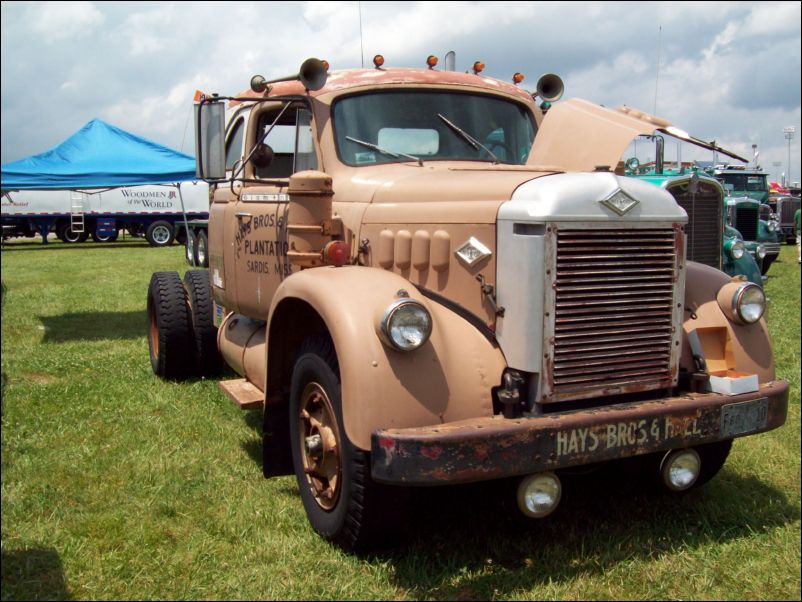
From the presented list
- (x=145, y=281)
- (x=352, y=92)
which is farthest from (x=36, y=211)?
(x=352, y=92)

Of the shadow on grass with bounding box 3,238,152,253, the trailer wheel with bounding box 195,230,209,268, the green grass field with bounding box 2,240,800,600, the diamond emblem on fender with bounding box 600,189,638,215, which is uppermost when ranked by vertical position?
the diamond emblem on fender with bounding box 600,189,638,215

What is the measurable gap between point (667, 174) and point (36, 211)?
73.6ft

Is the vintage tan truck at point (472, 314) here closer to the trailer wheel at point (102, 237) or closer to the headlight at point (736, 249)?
the headlight at point (736, 249)

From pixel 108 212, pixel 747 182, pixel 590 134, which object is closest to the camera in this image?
pixel 590 134

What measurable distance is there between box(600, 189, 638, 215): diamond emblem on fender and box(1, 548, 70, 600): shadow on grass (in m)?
2.74

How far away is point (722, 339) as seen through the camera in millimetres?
3895

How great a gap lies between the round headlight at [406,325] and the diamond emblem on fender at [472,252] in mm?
447

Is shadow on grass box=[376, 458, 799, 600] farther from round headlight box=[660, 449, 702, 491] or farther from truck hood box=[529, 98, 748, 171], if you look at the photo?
truck hood box=[529, 98, 748, 171]

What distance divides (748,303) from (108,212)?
1039 inches

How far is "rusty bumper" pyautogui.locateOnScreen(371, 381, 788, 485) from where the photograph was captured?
2.98 m

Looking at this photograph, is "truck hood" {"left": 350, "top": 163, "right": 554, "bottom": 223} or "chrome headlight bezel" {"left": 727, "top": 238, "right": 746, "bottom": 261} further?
"chrome headlight bezel" {"left": 727, "top": 238, "right": 746, "bottom": 261}

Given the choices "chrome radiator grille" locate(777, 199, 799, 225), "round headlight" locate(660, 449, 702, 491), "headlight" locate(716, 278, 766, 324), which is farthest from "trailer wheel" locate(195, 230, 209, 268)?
"chrome radiator grille" locate(777, 199, 799, 225)

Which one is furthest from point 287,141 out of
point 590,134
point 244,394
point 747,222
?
point 747,222

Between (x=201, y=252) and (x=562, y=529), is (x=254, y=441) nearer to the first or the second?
(x=562, y=529)
